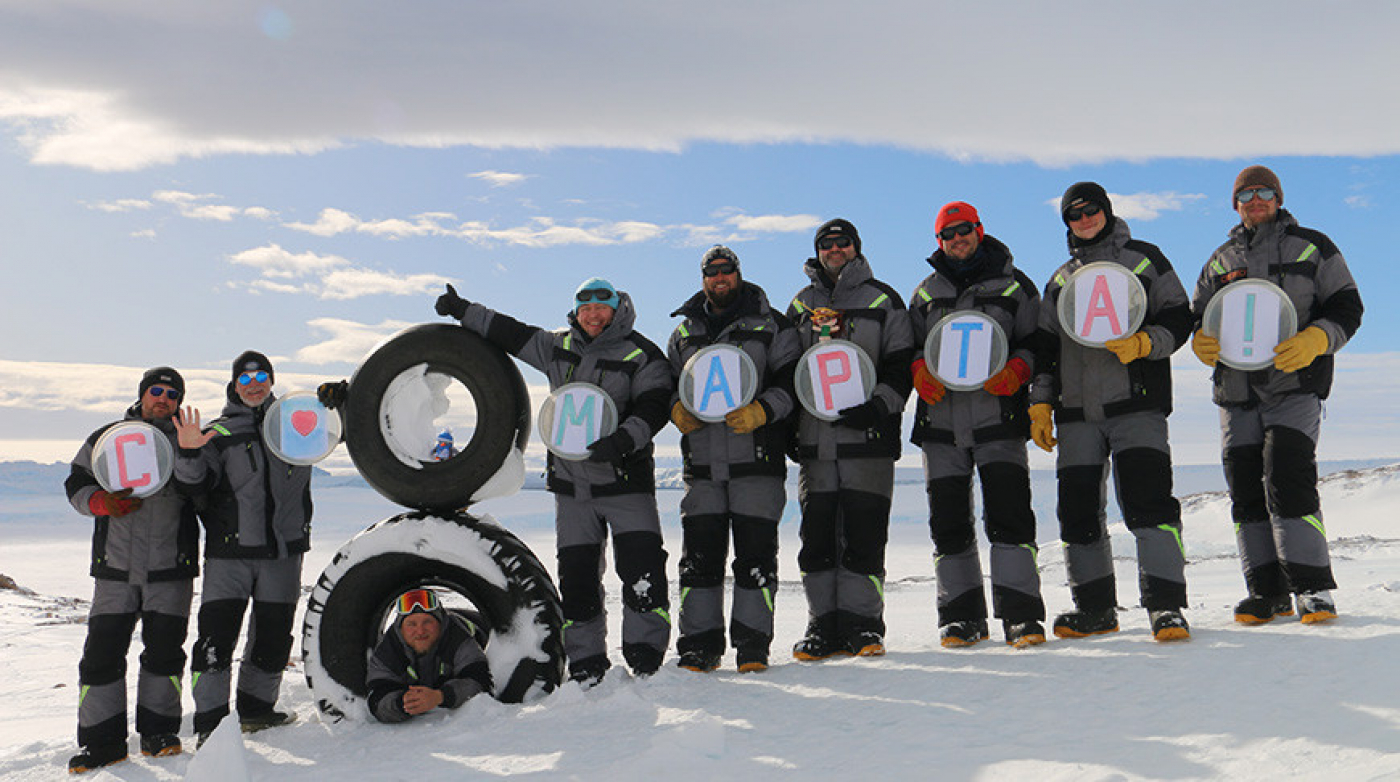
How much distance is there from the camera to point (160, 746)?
550 centimetres

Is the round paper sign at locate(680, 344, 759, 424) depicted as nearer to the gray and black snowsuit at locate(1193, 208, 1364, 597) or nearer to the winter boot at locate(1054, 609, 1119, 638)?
the winter boot at locate(1054, 609, 1119, 638)

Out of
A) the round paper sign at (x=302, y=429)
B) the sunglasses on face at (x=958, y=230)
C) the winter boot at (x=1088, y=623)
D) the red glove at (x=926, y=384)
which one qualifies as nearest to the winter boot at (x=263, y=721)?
the round paper sign at (x=302, y=429)

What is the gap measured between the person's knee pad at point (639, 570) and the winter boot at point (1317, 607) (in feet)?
11.2

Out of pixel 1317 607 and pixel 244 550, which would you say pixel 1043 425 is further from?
pixel 244 550

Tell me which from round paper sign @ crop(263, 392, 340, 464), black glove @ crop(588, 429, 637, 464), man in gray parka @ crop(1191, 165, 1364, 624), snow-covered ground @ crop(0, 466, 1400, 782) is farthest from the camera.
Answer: round paper sign @ crop(263, 392, 340, 464)

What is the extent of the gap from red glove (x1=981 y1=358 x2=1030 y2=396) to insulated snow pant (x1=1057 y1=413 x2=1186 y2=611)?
0.35 m

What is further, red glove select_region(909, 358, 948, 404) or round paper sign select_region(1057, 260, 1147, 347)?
red glove select_region(909, 358, 948, 404)

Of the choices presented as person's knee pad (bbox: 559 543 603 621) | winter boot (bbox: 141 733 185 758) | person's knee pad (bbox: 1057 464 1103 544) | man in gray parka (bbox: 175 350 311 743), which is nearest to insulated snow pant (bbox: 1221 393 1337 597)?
person's knee pad (bbox: 1057 464 1103 544)

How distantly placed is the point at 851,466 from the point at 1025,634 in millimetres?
1306

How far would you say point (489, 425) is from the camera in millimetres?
5355

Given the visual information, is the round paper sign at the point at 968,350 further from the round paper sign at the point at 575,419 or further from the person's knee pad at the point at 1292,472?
the round paper sign at the point at 575,419

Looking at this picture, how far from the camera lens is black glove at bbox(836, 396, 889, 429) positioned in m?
5.25

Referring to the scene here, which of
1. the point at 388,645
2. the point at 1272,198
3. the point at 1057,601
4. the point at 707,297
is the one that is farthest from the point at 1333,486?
the point at 388,645

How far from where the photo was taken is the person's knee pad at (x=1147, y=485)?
16.1ft
